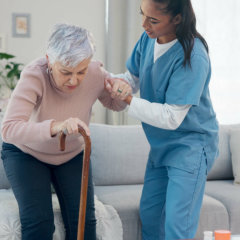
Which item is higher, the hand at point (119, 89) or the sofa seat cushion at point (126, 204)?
the hand at point (119, 89)

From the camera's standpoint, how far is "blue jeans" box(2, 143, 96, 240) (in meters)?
1.77

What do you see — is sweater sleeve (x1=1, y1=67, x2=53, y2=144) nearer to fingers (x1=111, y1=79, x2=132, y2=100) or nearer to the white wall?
fingers (x1=111, y1=79, x2=132, y2=100)

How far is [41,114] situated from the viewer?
5.93 feet

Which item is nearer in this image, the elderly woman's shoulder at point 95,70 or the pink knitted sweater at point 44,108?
the pink knitted sweater at point 44,108

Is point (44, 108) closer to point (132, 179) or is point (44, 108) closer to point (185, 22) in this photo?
point (185, 22)

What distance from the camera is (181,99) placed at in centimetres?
180

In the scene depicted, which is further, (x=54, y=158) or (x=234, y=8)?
(x=234, y=8)

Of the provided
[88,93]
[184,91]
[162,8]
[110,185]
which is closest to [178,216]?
[184,91]

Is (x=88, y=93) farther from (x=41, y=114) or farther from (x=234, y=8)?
(x=234, y=8)

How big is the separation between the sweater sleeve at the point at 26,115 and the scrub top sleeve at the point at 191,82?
495 mm

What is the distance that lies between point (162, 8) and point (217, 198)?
4.23 ft

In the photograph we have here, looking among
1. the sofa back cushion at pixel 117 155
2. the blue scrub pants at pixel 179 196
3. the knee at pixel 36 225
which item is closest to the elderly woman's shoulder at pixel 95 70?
the blue scrub pants at pixel 179 196

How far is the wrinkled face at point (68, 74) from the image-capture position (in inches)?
66.3

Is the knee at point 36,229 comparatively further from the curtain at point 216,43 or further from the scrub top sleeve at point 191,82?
the curtain at point 216,43
